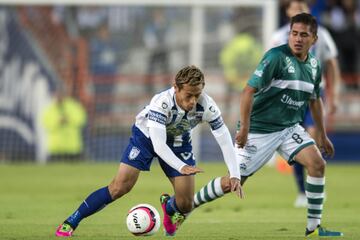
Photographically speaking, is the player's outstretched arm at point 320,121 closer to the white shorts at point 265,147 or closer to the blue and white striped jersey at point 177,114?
the white shorts at point 265,147

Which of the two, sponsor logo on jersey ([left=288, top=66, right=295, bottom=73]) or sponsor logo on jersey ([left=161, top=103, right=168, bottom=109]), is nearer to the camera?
sponsor logo on jersey ([left=161, top=103, right=168, bottom=109])

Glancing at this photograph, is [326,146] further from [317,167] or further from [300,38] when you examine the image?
[300,38]

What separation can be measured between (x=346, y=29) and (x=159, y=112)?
1723 cm

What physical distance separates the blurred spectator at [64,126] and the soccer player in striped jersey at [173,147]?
12005 mm

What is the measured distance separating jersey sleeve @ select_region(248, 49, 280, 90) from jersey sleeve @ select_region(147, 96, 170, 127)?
2.81ft

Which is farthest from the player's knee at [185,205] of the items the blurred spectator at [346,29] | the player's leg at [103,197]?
the blurred spectator at [346,29]

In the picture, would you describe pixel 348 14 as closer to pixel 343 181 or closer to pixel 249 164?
pixel 343 181

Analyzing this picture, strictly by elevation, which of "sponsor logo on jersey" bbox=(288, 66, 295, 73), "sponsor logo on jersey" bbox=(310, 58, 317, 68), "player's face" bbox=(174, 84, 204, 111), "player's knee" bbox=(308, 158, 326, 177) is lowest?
"player's knee" bbox=(308, 158, 326, 177)

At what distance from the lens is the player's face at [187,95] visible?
9.02 m

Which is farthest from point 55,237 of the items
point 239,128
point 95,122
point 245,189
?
point 95,122

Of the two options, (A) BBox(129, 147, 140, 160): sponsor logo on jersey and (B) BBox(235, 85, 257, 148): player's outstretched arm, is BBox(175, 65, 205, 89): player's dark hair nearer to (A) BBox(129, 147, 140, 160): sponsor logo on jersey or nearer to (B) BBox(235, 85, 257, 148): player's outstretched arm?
(B) BBox(235, 85, 257, 148): player's outstretched arm

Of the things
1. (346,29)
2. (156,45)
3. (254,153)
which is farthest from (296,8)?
(346,29)

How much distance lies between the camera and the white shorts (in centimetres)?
995

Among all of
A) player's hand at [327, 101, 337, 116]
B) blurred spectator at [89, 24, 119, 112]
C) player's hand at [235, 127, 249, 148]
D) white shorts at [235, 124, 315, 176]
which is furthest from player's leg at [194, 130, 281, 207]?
blurred spectator at [89, 24, 119, 112]
